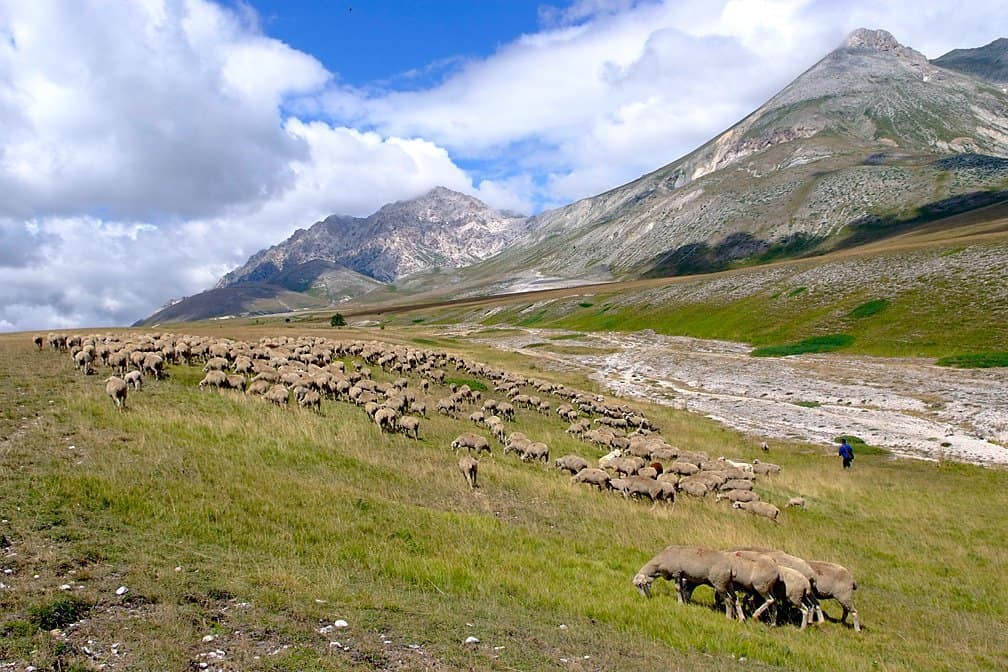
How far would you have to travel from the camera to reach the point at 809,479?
30.2 metres

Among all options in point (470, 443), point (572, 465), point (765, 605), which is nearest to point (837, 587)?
point (765, 605)

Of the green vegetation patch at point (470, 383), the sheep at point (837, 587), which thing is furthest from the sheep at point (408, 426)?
the green vegetation patch at point (470, 383)

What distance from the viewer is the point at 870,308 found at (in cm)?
8200

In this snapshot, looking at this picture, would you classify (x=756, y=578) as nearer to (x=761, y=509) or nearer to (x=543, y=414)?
(x=761, y=509)

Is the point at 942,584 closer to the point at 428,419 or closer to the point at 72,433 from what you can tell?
the point at 428,419

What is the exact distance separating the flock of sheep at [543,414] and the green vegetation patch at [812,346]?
39.9m

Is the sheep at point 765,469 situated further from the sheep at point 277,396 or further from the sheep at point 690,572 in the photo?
the sheep at point 277,396

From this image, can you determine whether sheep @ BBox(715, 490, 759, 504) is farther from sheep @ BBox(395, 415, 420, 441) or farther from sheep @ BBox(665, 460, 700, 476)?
sheep @ BBox(395, 415, 420, 441)

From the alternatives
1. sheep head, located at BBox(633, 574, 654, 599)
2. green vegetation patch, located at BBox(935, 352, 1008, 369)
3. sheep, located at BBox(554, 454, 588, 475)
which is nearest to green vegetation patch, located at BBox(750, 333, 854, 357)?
green vegetation patch, located at BBox(935, 352, 1008, 369)

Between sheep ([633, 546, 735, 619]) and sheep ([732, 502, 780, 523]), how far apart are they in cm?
925

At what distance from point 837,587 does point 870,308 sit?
3214 inches

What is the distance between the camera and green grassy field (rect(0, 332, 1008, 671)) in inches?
362

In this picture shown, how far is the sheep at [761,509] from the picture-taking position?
21828 mm

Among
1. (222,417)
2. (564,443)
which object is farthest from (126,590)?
(564,443)
